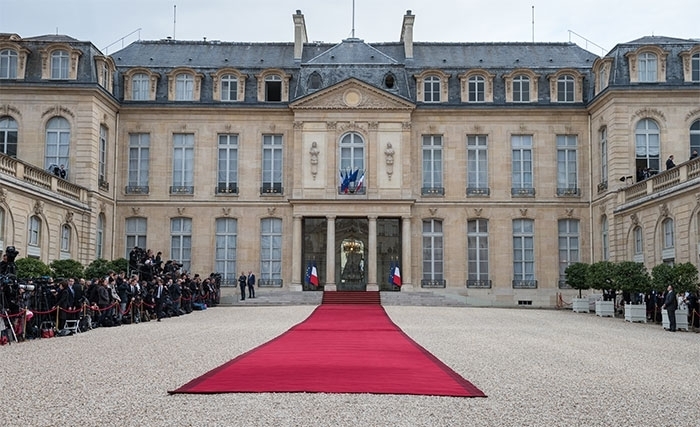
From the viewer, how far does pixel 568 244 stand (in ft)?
126

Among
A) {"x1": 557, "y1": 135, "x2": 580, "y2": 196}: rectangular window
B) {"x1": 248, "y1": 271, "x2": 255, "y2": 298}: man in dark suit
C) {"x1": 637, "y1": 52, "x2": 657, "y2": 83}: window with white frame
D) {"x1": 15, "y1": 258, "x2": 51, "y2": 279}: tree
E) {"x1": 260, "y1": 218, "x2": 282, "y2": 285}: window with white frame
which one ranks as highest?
{"x1": 637, "y1": 52, "x2": 657, "y2": 83}: window with white frame

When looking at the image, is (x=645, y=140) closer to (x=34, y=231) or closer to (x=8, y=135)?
(x=34, y=231)

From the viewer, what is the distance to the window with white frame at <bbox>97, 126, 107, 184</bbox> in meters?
36.4

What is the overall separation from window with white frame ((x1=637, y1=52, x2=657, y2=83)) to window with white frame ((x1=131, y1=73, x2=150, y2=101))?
20497mm

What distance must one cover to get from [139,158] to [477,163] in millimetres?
14776

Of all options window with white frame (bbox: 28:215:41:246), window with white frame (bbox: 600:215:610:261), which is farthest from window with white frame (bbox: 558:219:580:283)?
window with white frame (bbox: 28:215:41:246)

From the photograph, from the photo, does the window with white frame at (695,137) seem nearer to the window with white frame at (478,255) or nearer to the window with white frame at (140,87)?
the window with white frame at (478,255)

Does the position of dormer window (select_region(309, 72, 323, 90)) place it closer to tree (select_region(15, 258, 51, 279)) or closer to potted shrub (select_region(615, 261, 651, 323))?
potted shrub (select_region(615, 261, 651, 323))

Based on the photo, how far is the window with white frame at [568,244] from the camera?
38.2 m

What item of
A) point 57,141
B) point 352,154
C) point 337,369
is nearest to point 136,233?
point 57,141

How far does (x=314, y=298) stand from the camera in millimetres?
34969

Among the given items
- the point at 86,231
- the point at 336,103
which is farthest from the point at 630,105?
the point at 86,231

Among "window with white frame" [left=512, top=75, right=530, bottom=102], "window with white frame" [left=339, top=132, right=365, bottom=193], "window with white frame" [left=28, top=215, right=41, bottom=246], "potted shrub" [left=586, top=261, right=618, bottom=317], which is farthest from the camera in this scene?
"window with white frame" [left=512, top=75, right=530, bottom=102]

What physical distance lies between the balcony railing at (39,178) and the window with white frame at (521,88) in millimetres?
18544
